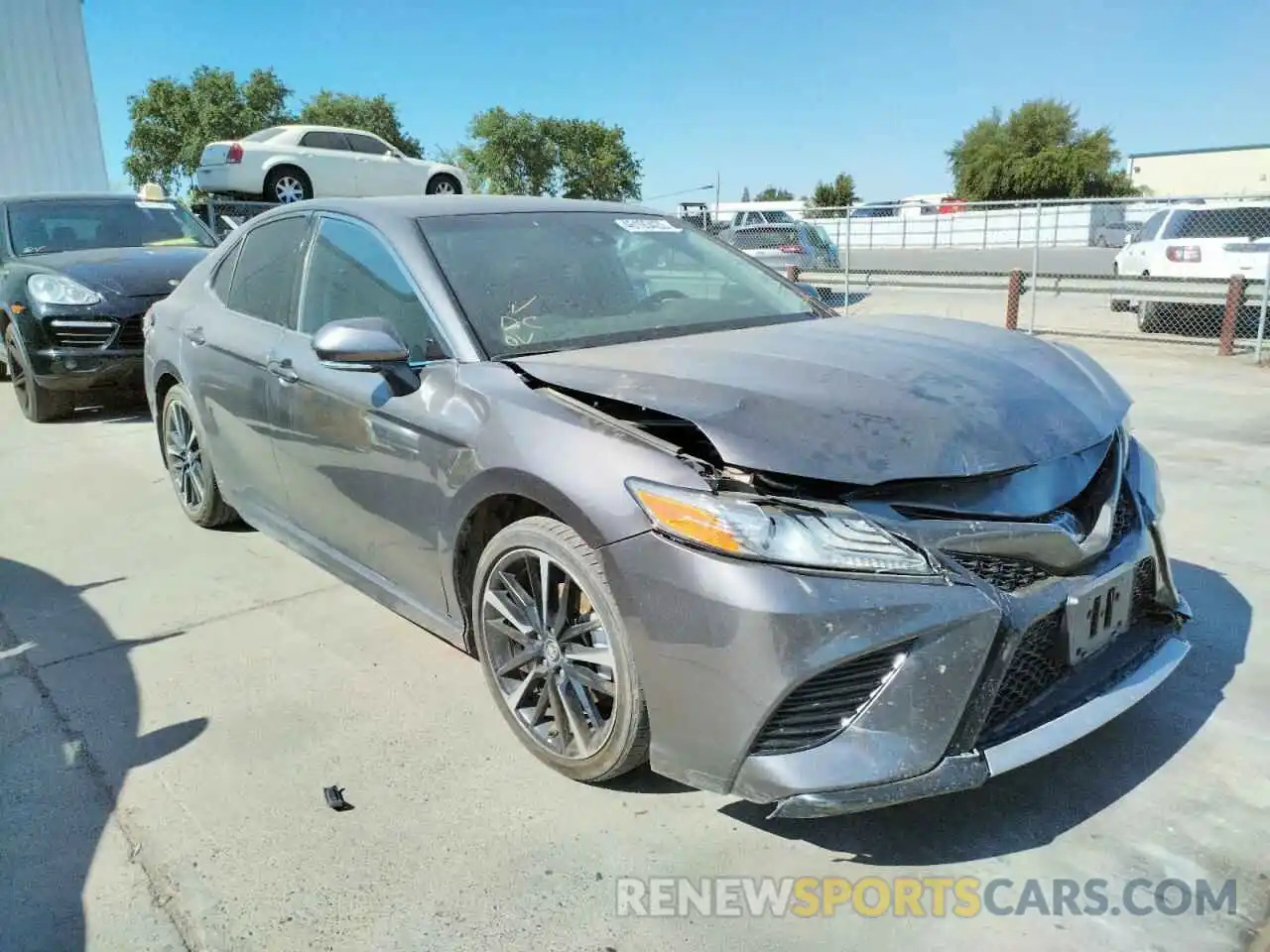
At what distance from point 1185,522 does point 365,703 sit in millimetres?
3907

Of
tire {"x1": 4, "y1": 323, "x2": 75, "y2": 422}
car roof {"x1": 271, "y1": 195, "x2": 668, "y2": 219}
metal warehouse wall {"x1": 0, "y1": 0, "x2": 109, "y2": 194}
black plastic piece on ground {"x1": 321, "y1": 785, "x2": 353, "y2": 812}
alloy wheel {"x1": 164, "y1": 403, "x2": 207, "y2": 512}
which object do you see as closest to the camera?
black plastic piece on ground {"x1": 321, "y1": 785, "x2": 353, "y2": 812}

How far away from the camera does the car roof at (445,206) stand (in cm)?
345

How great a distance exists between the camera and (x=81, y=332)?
7309 millimetres

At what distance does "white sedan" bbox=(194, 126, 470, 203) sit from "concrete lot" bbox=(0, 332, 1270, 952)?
13308mm

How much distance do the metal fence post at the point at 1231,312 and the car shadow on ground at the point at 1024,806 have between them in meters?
8.41

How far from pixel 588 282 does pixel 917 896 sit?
86.4 inches

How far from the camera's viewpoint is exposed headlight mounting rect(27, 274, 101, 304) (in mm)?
7344

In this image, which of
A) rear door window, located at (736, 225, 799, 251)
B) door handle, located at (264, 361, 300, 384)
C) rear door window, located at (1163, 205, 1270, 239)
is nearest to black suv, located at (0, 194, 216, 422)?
door handle, located at (264, 361, 300, 384)

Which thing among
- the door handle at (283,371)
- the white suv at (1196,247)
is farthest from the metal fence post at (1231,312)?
the door handle at (283,371)

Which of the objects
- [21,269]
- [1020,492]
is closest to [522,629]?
[1020,492]

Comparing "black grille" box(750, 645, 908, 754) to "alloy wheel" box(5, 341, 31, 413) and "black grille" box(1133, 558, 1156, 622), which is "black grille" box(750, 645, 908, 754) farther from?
"alloy wheel" box(5, 341, 31, 413)

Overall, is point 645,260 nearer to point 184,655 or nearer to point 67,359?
point 184,655

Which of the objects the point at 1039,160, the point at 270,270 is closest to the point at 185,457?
the point at 270,270

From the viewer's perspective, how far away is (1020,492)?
2365mm
